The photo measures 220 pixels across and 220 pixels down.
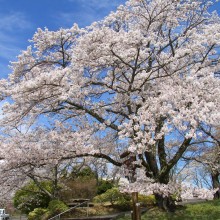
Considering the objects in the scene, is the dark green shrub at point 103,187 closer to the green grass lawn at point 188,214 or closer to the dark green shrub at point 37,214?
the dark green shrub at point 37,214

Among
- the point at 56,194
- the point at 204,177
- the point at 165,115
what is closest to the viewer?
the point at 165,115

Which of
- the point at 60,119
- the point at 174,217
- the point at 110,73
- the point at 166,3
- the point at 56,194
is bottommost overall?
the point at 174,217

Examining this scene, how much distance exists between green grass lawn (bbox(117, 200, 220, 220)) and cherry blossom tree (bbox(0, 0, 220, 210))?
0.60 metres

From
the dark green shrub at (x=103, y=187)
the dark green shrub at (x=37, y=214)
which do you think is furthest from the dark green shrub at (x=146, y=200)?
the dark green shrub at (x=37, y=214)

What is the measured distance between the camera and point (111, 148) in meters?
16.7

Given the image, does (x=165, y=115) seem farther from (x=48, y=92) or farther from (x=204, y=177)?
(x=204, y=177)

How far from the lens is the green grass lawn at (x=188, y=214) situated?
1458 cm

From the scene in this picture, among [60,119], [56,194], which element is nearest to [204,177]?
[56,194]

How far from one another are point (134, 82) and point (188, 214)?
6.44 meters

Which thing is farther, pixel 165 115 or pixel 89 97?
pixel 89 97

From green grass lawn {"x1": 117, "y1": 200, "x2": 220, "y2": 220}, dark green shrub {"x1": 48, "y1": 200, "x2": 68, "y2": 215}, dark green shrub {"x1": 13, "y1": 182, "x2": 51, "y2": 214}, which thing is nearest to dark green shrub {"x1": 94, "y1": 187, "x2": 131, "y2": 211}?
dark green shrub {"x1": 48, "y1": 200, "x2": 68, "y2": 215}

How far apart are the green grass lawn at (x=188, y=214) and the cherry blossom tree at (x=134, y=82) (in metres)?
0.60

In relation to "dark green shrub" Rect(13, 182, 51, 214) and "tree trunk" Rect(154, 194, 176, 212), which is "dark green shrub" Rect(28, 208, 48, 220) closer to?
"dark green shrub" Rect(13, 182, 51, 214)

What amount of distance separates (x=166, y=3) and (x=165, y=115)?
19.8ft
